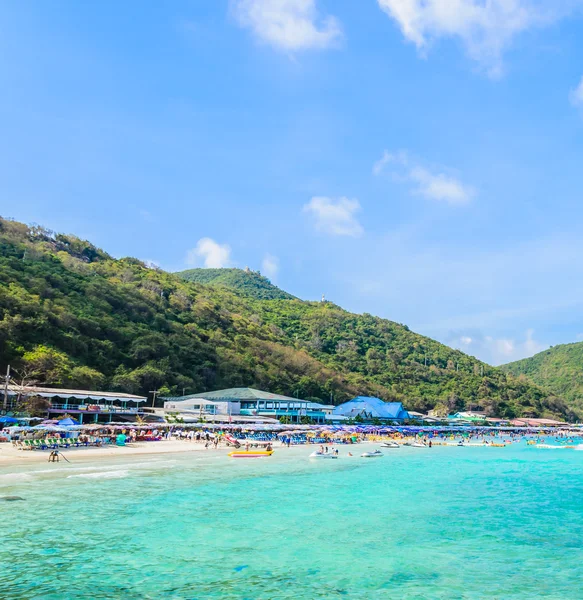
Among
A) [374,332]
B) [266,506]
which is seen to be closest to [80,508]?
[266,506]

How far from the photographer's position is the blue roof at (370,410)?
10056 cm

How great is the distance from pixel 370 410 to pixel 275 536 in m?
86.2

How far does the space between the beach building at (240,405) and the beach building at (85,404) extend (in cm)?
729

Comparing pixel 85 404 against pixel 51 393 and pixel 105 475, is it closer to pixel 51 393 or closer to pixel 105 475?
pixel 51 393

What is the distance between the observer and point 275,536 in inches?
→ 712

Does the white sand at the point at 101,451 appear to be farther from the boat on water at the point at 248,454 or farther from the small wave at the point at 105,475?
the small wave at the point at 105,475

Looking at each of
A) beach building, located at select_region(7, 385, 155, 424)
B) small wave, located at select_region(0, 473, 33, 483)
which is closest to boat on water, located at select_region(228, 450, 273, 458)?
beach building, located at select_region(7, 385, 155, 424)

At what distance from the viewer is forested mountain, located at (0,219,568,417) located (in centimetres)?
7250

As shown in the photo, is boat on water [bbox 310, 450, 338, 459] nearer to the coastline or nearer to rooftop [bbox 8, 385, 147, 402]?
the coastline

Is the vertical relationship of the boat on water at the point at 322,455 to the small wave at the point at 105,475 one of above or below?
below

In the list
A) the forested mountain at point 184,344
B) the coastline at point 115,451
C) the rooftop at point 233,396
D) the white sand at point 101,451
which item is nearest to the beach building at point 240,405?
the rooftop at point 233,396

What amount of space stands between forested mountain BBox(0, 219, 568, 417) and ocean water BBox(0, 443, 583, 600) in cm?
3768

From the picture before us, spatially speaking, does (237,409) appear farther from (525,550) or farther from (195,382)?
(525,550)

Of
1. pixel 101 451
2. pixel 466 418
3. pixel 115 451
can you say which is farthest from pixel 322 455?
pixel 466 418
